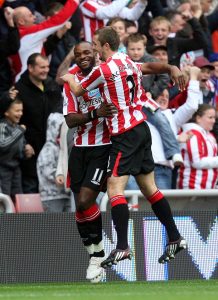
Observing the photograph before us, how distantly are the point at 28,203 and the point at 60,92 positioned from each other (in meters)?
1.79

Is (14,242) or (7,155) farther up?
(7,155)

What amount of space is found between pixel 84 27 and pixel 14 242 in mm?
4755

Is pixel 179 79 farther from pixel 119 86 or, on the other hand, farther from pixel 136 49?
pixel 136 49

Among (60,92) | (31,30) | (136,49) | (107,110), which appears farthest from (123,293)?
(31,30)

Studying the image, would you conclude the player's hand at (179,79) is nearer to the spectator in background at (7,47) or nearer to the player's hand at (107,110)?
the player's hand at (107,110)

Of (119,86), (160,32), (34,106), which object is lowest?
(34,106)

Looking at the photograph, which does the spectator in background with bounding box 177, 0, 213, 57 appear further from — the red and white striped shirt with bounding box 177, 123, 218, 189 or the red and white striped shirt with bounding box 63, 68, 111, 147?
the red and white striped shirt with bounding box 63, 68, 111, 147

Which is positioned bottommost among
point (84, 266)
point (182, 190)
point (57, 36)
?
point (84, 266)

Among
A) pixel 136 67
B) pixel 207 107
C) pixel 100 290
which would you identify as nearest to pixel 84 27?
pixel 207 107

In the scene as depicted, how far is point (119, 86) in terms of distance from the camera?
9.92 m

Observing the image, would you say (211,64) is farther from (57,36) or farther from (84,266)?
(84,266)

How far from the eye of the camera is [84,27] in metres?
15.3

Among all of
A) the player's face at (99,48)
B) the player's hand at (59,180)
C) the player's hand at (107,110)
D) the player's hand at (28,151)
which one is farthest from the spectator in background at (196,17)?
the player's hand at (107,110)

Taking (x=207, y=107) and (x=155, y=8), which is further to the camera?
(x=155, y=8)
